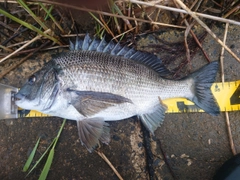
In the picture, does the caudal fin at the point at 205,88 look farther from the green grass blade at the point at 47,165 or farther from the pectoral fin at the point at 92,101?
the green grass blade at the point at 47,165

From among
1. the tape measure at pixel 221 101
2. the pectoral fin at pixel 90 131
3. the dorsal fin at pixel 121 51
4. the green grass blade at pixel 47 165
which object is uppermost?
the dorsal fin at pixel 121 51

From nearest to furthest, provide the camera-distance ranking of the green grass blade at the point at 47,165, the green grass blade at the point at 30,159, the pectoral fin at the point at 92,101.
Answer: the pectoral fin at the point at 92,101, the green grass blade at the point at 47,165, the green grass blade at the point at 30,159

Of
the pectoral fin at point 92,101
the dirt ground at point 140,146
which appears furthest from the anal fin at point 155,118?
the pectoral fin at point 92,101

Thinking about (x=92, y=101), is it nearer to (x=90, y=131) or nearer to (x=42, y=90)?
(x=90, y=131)

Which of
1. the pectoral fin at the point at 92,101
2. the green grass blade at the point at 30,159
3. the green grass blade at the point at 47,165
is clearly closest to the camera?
the pectoral fin at the point at 92,101

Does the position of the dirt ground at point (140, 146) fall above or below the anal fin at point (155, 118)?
below

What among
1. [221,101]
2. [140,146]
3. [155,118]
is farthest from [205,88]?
[140,146]

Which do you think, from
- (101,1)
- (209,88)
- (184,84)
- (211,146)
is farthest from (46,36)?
(211,146)

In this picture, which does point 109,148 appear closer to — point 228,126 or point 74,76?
point 74,76

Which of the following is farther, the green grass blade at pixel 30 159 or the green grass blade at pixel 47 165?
the green grass blade at pixel 30 159
